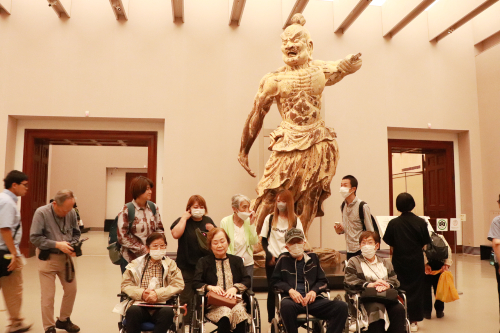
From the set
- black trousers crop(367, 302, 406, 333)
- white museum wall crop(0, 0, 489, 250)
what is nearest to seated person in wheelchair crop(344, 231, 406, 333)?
black trousers crop(367, 302, 406, 333)

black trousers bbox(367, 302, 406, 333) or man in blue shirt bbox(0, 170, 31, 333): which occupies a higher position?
man in blue shirt bbox(0, 170, 31, 333)

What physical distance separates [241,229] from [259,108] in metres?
2.66

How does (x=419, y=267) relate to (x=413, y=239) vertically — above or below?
below

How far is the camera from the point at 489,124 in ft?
34.1

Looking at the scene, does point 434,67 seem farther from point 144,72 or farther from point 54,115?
point 54,115

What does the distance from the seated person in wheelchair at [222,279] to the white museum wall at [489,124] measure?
8.46 m

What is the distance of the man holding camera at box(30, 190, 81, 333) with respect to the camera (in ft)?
14.0

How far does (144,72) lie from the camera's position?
9.47 metres

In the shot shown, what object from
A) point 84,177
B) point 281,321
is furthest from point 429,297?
point 84,177

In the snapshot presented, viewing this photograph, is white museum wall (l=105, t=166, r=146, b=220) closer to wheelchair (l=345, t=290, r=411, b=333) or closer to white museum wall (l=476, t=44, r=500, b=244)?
white museum wall (l=476, t=44, r=500, b=244)

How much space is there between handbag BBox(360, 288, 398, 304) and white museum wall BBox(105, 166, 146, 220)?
18001 mm

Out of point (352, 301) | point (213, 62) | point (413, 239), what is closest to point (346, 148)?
point (213, 62)

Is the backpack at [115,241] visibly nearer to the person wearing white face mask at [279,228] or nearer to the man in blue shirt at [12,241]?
the man in blue shirt at [12,241]

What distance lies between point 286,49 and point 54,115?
17.7 ft
